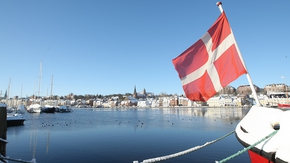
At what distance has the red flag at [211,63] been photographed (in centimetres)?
590

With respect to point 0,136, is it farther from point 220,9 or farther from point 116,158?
point 116,158

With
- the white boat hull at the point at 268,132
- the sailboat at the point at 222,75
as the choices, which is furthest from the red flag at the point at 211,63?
the white boat hull at the point at 268,132

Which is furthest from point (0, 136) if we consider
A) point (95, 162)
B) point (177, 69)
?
point (95, 162)

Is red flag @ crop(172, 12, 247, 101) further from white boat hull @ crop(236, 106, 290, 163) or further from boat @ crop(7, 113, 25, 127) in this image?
boat @ crop(7, 113, 25, 127)

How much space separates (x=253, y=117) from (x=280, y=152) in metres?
1.36

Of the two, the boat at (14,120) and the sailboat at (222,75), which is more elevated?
the sailboat at (222,75)

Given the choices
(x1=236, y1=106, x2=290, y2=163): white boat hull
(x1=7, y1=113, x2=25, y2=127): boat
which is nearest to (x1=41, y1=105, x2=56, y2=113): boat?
(x1=7, y1=113, x2=25, y2=127): boat

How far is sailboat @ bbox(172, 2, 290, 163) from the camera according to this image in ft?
12.7

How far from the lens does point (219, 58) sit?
6.32 meters

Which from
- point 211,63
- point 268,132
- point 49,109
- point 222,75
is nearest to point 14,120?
point 211,63

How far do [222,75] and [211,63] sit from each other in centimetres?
58

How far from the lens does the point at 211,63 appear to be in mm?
6465

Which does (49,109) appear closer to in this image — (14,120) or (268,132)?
(14,120)

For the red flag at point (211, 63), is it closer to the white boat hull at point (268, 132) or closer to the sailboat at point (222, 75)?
the sailboat at point (222, 75)
